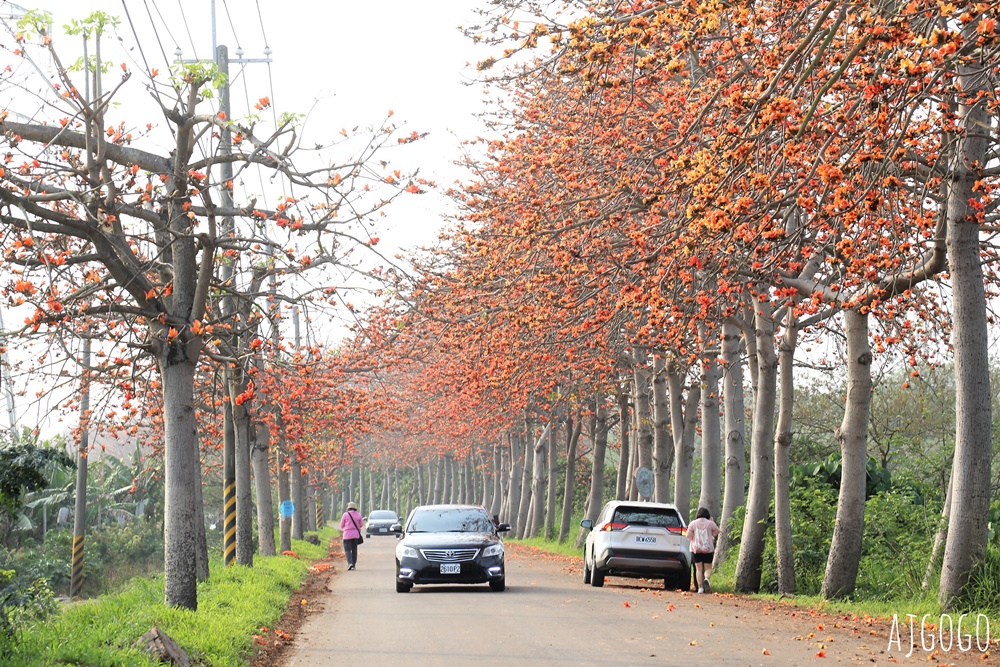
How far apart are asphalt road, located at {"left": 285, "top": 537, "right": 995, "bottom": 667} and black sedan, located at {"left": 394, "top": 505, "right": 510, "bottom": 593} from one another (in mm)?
290

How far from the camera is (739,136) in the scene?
8.88m

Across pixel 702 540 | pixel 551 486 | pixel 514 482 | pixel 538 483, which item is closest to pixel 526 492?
pixel 514 482

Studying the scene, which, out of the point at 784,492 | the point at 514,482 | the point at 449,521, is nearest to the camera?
the point at 784,492

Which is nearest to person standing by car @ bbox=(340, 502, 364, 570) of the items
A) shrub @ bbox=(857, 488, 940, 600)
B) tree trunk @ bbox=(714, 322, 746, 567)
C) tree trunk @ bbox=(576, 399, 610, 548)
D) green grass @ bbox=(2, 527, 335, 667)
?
tree trunk @ bbox=(576, 399, 610, 548)

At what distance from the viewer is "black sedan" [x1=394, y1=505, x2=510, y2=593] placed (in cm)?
2081

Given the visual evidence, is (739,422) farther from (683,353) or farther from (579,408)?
(579,408)

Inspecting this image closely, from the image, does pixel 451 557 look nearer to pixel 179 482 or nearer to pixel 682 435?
pixel 179 482

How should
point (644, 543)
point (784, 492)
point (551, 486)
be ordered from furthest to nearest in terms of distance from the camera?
point (551, 486), point (644, 543), point (784, 492)

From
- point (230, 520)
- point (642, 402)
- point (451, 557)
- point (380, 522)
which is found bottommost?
point (380, 522)

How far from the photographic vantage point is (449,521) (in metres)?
22.1

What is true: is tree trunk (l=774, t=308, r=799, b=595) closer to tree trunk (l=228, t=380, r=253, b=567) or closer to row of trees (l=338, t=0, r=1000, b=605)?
row of trees (l=338, t=0, r=1000, b=605)

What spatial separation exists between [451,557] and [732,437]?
239 inches

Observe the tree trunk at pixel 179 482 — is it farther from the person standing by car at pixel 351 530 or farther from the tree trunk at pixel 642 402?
the person standing by car at pixel 351 530

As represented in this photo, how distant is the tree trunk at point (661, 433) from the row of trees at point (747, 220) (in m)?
0.09
